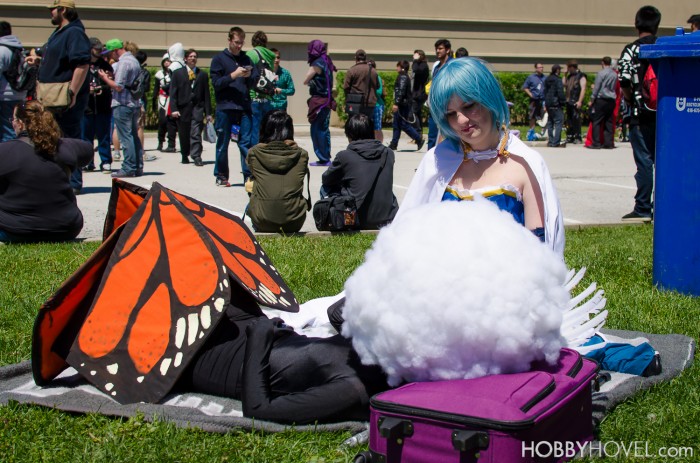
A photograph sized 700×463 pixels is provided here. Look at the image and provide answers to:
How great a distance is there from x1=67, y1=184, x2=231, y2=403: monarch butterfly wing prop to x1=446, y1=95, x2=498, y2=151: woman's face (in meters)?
1.17

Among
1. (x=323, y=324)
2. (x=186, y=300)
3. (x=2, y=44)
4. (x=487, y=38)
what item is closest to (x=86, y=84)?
(x=2, y=44)

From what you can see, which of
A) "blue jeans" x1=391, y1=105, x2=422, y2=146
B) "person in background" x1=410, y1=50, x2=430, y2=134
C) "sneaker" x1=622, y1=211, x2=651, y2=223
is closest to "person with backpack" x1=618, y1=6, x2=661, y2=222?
"sneaker" x1=622, y1=211, x2=651, y2=223

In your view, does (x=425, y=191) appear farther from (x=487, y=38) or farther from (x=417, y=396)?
(x=487, y=38)

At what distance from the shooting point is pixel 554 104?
19.2 metres

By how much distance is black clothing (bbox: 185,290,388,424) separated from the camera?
130 inches

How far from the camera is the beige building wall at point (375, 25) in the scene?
23.6 metres

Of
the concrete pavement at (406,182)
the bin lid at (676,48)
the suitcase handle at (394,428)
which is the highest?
the bin lid at (676,48)

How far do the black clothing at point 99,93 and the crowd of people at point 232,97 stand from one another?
2 cm

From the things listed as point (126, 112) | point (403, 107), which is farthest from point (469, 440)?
point (403, 107)

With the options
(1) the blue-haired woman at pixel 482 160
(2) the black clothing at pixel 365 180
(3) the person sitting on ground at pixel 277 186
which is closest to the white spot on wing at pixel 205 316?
(1) the blue-haired woman at pixel 482 160

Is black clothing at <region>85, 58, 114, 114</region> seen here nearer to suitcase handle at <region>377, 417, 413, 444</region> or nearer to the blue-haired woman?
the blue-haired woman

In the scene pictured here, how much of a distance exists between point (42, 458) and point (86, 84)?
7.38 m

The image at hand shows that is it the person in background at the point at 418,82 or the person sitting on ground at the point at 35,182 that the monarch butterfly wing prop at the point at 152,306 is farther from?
the person in background at the point at 418,82

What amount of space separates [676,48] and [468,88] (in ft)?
7.25
